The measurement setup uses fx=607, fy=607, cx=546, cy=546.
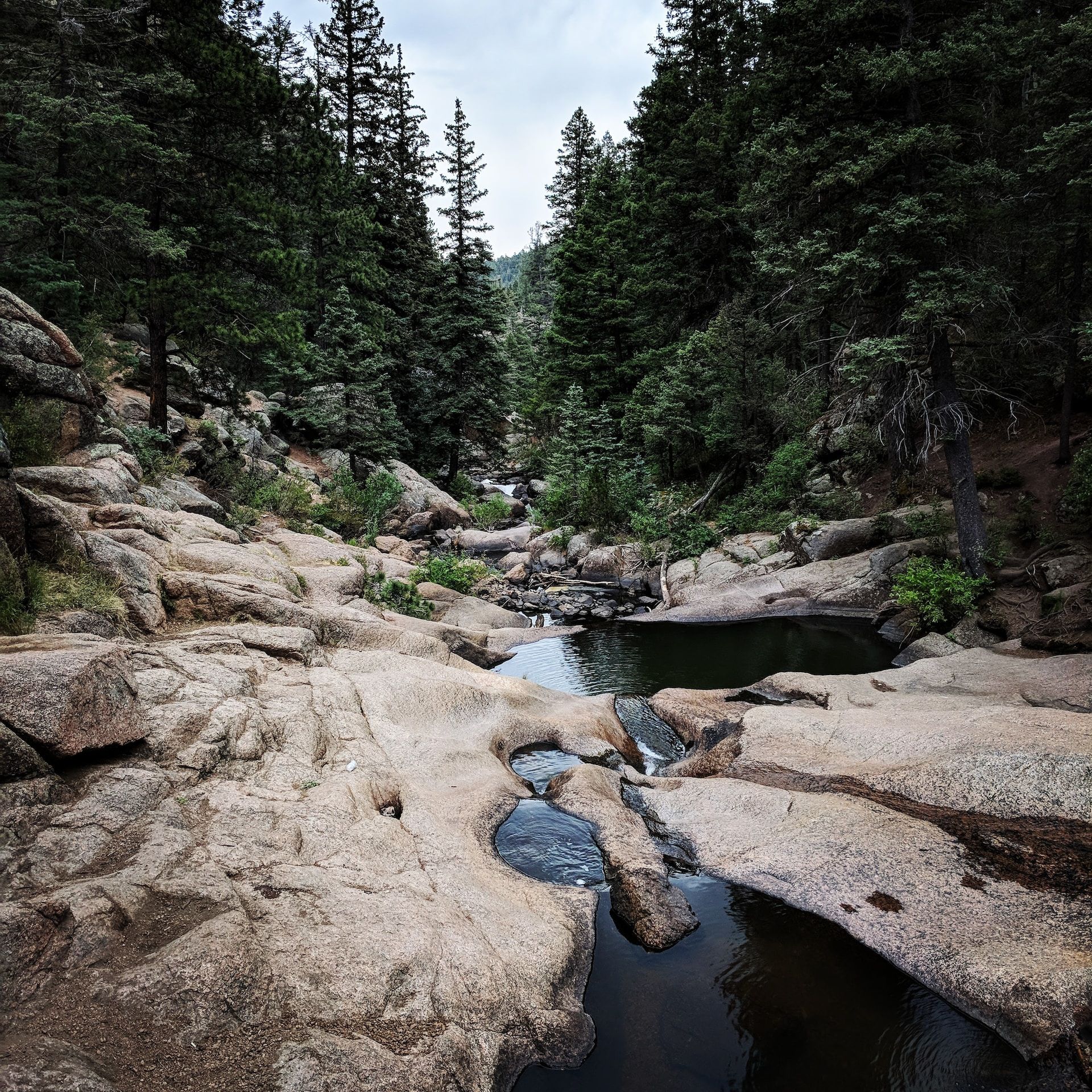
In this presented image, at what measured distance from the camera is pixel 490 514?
31.0 metres

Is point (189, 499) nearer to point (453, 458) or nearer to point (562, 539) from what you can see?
point (562, 539)

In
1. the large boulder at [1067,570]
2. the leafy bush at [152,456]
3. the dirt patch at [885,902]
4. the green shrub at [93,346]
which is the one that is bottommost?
the dirt patch at [885,902]

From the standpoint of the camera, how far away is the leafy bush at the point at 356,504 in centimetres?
2150

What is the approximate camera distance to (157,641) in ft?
24.2

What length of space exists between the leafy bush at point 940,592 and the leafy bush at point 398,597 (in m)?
11.1

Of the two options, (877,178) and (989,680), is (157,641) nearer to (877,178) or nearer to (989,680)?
(989,680)

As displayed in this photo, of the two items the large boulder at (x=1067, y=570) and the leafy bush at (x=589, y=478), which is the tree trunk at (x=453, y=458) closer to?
the leafy bush at (x=589, y=478)

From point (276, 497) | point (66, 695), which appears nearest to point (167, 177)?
point (276, 497)

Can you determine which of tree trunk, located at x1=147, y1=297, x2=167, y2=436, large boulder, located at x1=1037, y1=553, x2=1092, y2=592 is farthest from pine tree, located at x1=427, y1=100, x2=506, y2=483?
large boulder, located at x1=1037, y1=553, x2=1092, y2=592

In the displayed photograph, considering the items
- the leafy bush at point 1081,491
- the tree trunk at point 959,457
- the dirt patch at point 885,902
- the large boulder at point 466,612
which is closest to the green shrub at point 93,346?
the large boulder at point 466,612

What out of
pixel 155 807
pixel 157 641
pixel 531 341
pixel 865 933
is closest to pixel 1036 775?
pixel 865 933

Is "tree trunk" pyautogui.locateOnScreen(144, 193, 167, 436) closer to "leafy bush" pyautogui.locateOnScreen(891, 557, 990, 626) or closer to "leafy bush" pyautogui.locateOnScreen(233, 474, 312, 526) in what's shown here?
"leafy bush" pyautogui.locateOnScreen(233, 474, 312, 526)

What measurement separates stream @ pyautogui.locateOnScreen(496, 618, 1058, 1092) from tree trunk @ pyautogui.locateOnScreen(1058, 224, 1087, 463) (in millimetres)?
15310

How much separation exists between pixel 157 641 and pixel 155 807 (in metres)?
3.31
